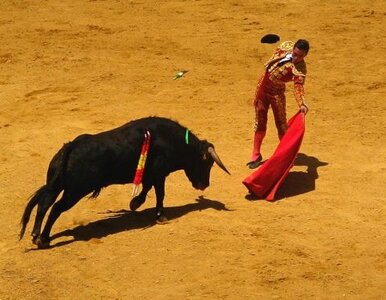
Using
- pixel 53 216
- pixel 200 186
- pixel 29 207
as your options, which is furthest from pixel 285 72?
pixel 29 207

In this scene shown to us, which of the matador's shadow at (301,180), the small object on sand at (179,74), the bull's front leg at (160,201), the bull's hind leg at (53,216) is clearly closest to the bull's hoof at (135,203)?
the bull's front leg at (160,201)

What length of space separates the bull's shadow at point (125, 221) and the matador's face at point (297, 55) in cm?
185

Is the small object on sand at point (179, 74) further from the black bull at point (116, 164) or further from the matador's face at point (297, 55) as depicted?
the black bull at point (116, 164)

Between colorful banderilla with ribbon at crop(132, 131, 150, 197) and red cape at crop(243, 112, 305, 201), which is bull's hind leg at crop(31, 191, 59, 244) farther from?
red cape at crop(243, 112, 305, 201)

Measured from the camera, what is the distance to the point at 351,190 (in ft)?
29.6

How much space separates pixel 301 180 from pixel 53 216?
3.09 metres

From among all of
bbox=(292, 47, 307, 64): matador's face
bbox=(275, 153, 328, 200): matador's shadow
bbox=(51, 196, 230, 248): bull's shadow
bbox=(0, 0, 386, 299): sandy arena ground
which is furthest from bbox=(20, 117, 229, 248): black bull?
bbox=(292, 47, 307, 64): matador's face

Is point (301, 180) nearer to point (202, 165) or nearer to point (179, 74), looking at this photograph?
point (202, 165)

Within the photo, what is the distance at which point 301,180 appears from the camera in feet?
30.8

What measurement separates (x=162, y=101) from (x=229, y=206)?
3914mm

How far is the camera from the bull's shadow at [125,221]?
809 cm

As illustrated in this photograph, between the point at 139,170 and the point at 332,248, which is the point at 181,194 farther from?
the point at 332,248

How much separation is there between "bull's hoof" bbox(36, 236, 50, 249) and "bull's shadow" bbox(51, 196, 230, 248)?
8 centimetres

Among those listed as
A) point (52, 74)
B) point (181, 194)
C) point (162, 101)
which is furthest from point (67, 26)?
point (181, 194)
